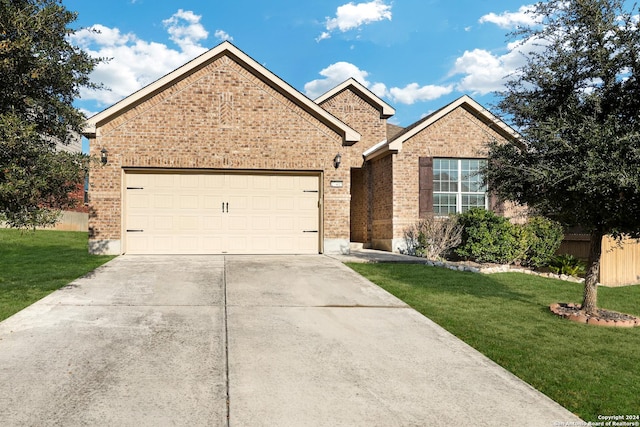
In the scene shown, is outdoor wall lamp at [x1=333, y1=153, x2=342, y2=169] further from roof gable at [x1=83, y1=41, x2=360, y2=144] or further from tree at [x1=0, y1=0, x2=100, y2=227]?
tree at [x1=0, y1=0, x2=100, y2=227]

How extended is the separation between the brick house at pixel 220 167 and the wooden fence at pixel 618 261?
14.6 ft

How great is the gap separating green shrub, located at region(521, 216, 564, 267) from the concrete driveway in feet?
24.5

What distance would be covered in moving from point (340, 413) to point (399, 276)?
6732mm

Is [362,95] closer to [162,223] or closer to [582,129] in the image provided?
[162,223]

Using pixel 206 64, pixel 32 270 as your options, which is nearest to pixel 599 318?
pixel 32 270

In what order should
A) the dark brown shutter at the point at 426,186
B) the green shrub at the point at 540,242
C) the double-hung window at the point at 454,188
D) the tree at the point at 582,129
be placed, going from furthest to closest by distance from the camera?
the double-hung window at the point at 454,188 → the dark brown shutter at the point at 426,186 → the green shrub at the point at 540,242 → the tree at the point at 582,129

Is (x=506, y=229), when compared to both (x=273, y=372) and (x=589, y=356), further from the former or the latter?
(x=273, y=372)

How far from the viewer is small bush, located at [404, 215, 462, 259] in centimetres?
1371

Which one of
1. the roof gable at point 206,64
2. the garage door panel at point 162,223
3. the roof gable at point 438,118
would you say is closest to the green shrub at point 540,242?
the roof gable at point 438,118

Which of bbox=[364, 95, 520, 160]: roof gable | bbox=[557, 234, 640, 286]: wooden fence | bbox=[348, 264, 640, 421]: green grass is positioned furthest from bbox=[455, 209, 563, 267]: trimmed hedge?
bbox=[364, 95, 520, 160]: roof gable

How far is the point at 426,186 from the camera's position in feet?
52.4

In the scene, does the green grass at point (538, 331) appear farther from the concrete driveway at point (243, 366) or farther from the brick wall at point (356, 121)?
the brick wall at point (356, 121)

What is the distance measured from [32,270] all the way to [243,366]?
8.02m

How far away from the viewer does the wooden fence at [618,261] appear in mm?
12609
